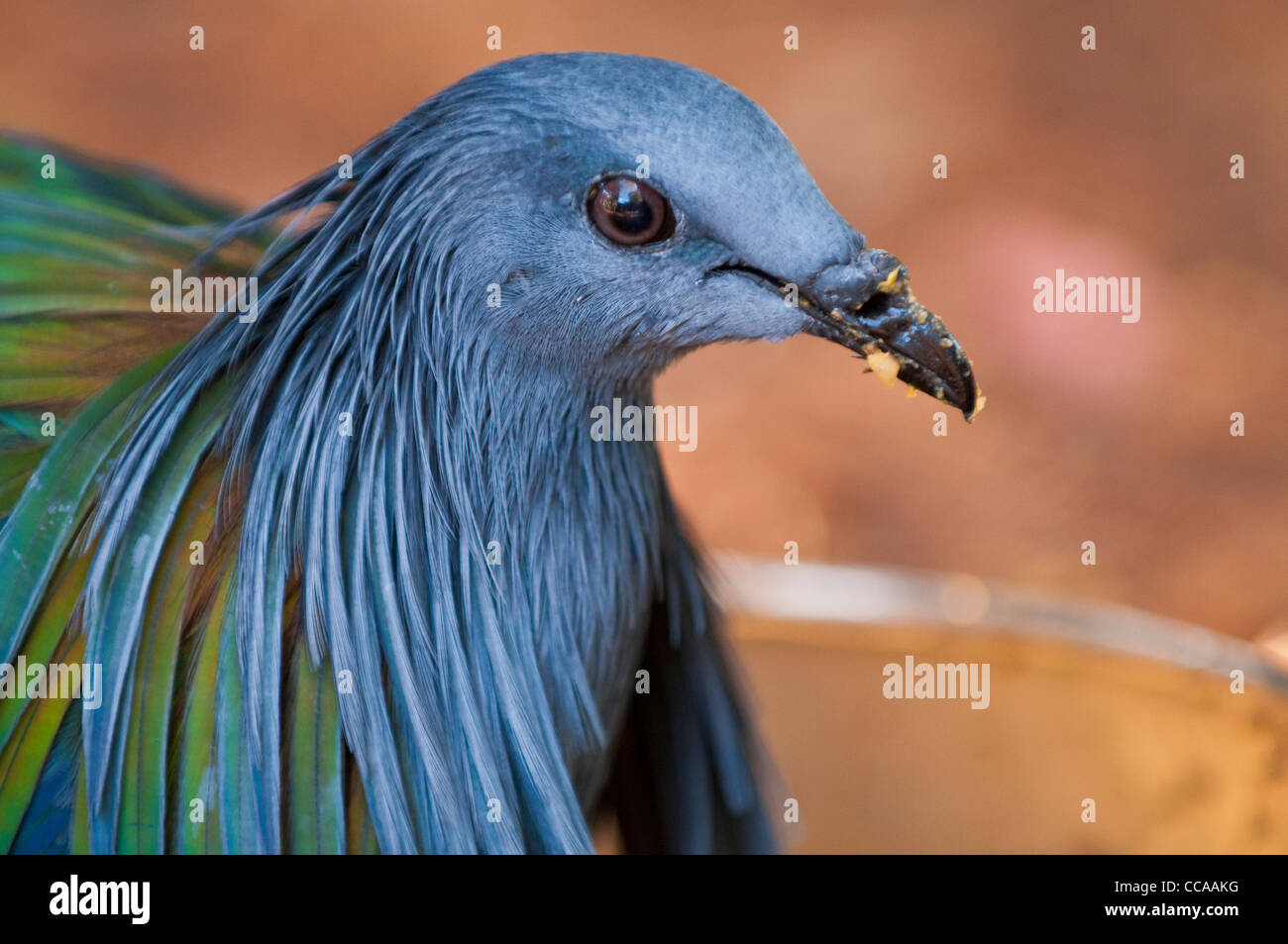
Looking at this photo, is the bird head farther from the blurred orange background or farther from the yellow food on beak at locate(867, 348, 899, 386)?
the blurred orange background

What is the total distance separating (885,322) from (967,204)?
223 centimetres

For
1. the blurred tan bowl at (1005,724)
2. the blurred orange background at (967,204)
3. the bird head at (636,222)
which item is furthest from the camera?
the blurred orange background at (967,204)

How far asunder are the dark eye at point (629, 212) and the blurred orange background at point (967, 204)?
5.50 ft

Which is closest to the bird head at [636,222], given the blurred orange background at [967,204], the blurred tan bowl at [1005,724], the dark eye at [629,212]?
the dark eye at [629,212]

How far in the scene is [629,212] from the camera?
0.94 metres

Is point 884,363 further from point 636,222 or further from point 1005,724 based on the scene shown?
point 1005,724

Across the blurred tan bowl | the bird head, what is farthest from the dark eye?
the blurred tan bowl

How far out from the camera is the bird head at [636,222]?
0.93m

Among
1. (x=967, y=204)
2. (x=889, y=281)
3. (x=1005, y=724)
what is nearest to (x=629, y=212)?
(x=889, y=281)

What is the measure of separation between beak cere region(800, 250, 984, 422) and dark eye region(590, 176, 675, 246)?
12cm

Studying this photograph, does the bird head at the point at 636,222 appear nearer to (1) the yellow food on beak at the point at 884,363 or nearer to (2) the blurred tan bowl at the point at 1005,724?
(1) the yellow food on beak at the point at 884,363

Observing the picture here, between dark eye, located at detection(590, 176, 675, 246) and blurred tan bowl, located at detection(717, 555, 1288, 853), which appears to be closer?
dark eye, located at detection(590, 176, 675, 246)

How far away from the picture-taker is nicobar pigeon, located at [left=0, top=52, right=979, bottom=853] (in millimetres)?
950
